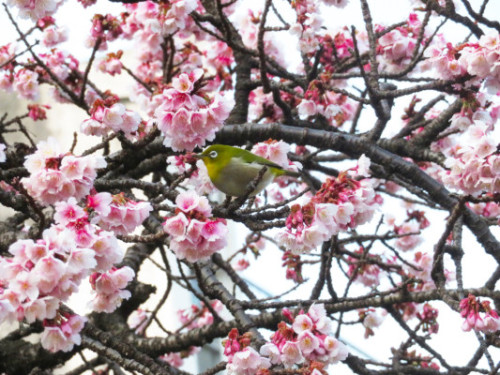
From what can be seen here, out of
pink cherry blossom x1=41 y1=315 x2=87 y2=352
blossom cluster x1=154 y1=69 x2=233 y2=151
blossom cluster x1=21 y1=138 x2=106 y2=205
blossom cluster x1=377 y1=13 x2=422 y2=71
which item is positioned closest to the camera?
pink cherry blossom x1=41 y1=315 x2=87 y2=352

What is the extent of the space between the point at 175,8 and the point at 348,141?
115 centimetres

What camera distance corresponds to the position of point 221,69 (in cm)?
464

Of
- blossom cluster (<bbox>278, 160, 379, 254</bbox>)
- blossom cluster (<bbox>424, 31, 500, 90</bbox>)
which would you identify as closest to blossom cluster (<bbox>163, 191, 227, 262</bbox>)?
blossom cluster (<bbox>278, 160, 379, 254</bbox>)

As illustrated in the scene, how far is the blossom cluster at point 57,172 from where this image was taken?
6.28 feet

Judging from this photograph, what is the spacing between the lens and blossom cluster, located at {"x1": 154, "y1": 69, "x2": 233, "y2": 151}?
7.37ft

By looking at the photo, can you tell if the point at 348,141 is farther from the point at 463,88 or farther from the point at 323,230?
the point at 323,230

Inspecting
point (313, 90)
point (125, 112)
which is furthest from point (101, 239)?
point (313, 90)

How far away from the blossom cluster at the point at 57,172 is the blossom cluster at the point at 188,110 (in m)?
0.39

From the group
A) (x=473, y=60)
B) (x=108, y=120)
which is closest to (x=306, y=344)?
(x=108, y=120)

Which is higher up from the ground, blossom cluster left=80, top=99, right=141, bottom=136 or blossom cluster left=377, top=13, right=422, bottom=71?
blossom cluster left=377, top=13, right=422, bottom=71

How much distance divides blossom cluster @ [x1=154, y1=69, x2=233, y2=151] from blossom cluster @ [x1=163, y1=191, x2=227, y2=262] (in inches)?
16.1

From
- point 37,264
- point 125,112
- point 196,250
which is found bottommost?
point 37,264

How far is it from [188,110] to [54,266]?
0.89 m

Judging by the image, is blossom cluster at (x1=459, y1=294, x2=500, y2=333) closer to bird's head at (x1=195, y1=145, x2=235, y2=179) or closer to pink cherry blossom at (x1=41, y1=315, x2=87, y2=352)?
bird's head at (x1=195, y1=145, x2=235, y2=179)
